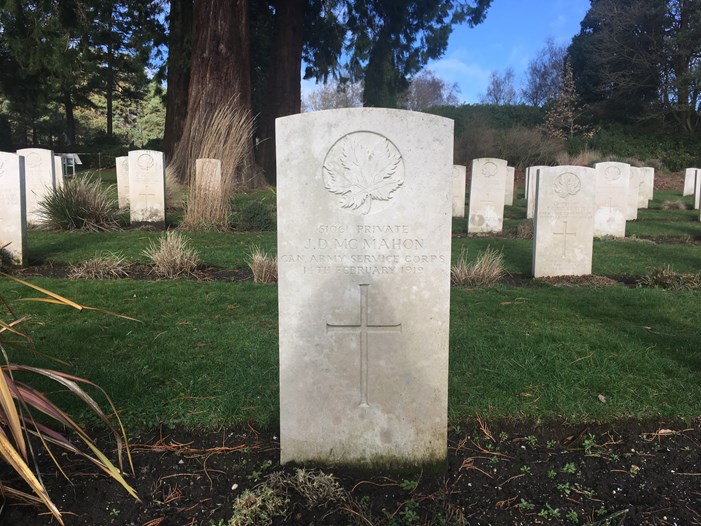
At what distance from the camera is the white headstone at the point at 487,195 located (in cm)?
1133

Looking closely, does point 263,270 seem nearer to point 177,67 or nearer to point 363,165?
point 363,165

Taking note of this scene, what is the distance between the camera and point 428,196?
255 centimetres

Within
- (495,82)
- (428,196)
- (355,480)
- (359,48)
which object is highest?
(495,82)

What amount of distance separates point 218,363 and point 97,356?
0.88 meters

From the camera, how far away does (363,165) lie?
2.53 meters

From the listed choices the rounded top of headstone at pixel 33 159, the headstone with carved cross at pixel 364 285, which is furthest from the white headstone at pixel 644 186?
the headstone with carved cross at pixel 364 285

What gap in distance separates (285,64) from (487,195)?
9.31m

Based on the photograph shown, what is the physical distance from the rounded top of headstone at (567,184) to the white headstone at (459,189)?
655 centimetres

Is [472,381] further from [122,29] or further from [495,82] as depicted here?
[495,82]

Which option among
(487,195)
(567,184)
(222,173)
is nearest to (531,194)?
(487,195)

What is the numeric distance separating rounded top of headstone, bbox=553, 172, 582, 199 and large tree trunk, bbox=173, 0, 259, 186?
857 centimetres

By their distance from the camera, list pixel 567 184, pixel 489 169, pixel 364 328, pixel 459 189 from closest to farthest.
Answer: pixel 364 328 → pixel 567 184 → pixel 489 169 → pixel 459 189

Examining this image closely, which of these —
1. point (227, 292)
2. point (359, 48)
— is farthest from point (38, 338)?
point (359, 48)

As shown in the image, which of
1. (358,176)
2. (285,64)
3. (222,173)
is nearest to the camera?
(358,176)
